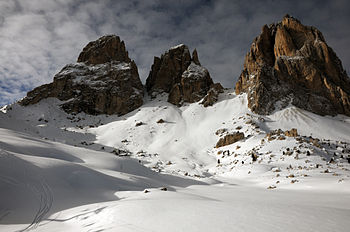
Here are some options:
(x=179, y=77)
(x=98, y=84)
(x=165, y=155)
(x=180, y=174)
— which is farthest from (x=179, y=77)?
(x=180, y=174)

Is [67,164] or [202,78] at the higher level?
[202,78]

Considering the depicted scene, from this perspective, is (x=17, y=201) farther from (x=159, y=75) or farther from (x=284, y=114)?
(x=159, y=75)

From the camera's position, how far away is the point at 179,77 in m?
75.8

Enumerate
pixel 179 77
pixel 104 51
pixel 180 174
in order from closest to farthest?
pixel 180 174 < pixel 179 77 < pixel 104 51

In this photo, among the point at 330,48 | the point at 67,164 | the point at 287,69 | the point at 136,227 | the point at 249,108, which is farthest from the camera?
the point at 330,48

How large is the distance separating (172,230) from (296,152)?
2349 cm

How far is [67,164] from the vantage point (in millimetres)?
9203

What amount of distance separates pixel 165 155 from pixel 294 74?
46.5 metres

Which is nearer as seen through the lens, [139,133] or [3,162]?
[3,162]

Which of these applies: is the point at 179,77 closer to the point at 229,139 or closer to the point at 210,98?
the point at 210,98

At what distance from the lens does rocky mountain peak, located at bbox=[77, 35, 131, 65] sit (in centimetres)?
7562

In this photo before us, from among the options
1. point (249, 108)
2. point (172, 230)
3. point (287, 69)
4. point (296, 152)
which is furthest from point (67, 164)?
point (287, 69)

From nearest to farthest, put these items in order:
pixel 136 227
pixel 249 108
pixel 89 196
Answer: pixel 136 227 → pixel 89 196 → pixel 249 108

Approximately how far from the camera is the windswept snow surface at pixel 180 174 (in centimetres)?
375
